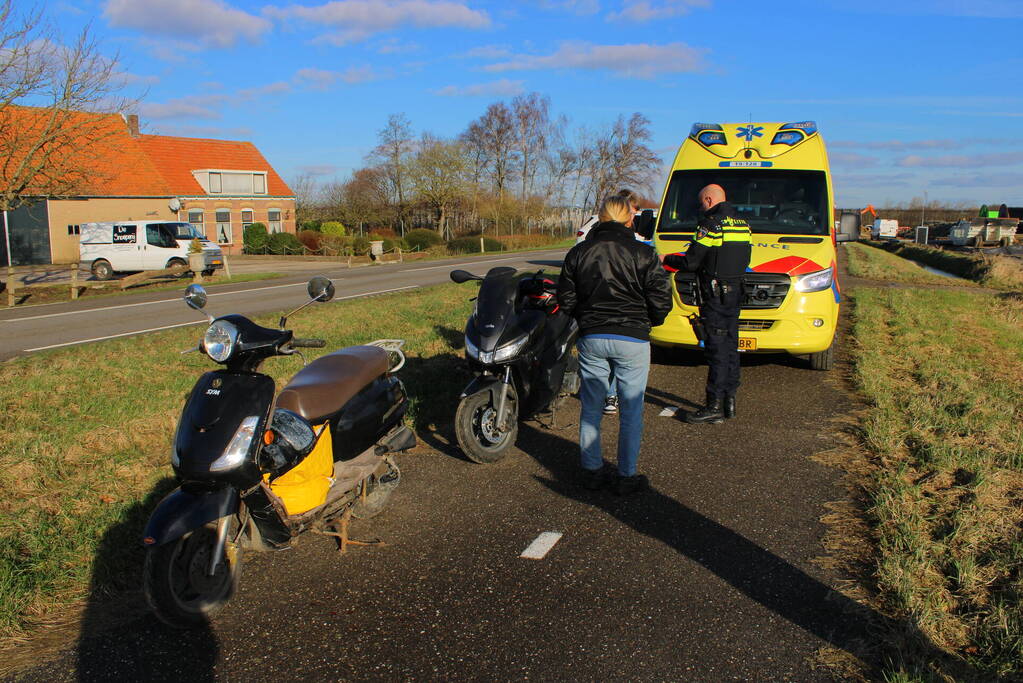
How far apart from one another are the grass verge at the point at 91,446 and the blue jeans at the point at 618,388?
2.15m

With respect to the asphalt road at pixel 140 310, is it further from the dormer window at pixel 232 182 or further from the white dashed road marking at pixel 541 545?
the dormer window at pixel 232 182

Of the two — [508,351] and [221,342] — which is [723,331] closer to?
[508,351]

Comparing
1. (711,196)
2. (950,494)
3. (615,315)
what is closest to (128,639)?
Result: (615,315)

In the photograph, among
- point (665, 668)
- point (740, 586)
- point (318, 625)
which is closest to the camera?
point (665, 668)

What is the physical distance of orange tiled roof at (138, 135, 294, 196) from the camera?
4850cm

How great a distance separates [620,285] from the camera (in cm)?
500

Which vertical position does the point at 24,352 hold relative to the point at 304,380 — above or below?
below

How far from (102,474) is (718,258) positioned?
16.9ft

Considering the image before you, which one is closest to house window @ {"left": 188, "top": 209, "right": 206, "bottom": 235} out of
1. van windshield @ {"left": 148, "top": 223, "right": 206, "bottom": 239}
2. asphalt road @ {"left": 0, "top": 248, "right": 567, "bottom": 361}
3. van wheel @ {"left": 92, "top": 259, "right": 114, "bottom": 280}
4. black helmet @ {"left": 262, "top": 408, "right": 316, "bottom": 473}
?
van windshield @ {"left": 148, "top": 223, "right": 206, "bottom": 239}

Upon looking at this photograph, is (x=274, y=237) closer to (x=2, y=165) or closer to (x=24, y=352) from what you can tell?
(x=2, y=165)

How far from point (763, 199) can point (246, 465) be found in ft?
25.3

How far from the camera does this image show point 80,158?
68.0 ft

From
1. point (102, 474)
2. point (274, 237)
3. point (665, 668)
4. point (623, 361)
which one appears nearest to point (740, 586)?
point (665, 668)

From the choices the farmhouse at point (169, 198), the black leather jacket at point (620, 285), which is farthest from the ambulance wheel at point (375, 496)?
the farmhouse at point (169, 198)
